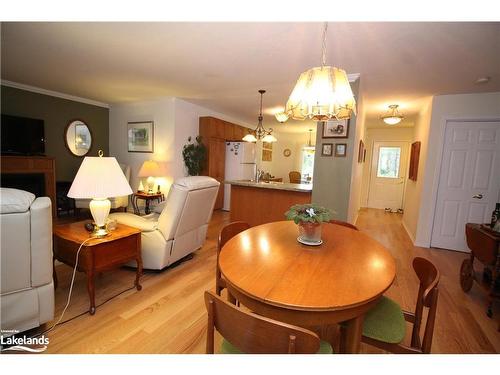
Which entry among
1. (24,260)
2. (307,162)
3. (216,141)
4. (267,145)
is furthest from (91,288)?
(307,162)

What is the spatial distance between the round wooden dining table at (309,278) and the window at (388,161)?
590 centimetres

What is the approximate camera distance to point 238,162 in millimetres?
5621

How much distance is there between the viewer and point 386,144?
6559 mm

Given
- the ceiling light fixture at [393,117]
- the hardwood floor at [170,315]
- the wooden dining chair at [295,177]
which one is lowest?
the hardwood floor at [170,315]

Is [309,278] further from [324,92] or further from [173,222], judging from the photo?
[173,222]

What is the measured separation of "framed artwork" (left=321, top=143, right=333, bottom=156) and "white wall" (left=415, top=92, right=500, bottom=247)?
1826 millimetres

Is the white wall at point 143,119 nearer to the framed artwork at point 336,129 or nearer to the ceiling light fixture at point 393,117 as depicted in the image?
the framed artwork at point 336,129

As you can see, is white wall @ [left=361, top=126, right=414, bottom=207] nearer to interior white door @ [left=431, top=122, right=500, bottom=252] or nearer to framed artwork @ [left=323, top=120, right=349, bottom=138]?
interior white door @ [left=431, top=122, right=500, bottom=252]

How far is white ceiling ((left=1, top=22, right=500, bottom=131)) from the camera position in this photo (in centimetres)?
203

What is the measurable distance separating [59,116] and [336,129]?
5205 millimetres

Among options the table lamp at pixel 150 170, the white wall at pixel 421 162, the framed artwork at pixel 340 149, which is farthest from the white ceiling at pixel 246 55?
the table lamp at pixel 150 170

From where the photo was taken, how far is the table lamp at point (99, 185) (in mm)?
1819

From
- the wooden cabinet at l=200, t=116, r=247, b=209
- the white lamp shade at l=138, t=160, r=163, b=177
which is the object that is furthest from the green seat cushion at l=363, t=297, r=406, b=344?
the wooden cabinet at l=200, t=116, r=247, b=209

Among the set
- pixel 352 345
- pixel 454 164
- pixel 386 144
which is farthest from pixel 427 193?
pixel 352 345
